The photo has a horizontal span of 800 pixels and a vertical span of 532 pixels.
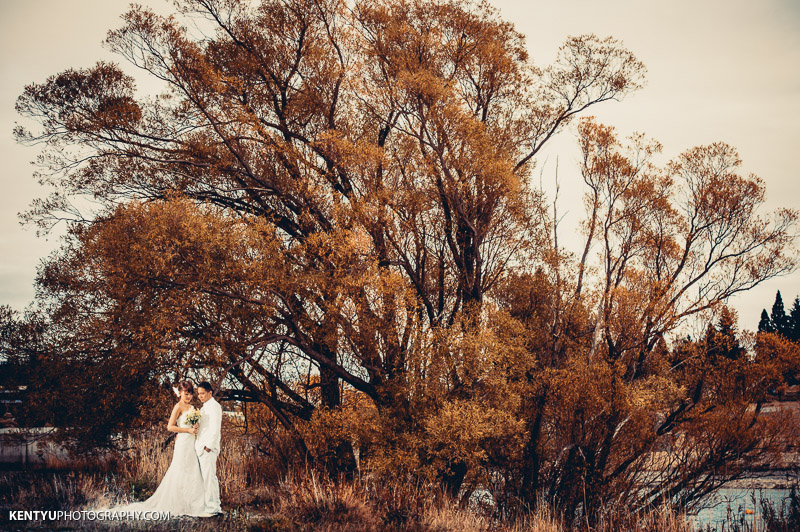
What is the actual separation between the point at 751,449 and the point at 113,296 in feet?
40.7

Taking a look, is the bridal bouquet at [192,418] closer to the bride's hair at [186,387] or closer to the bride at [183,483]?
the bride at [183,483]

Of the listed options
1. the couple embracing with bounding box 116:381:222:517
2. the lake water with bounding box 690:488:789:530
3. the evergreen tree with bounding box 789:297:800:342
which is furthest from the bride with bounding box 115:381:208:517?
the evergreen tree with bounding box 789:297:800:342

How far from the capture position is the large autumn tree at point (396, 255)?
12383 millimetres

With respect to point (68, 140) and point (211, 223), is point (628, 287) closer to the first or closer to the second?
point (211, 223)

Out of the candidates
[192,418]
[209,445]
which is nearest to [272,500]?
[209,445]

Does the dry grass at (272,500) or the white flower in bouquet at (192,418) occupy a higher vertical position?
the white flower in bouquet at (192,418)

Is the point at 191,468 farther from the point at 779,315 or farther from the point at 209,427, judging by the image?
the point at 779,315

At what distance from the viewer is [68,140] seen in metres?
15.1

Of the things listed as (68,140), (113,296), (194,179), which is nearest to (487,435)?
(113,296)

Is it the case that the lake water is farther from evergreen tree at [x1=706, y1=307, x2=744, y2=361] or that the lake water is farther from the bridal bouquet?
the bridal bouquet

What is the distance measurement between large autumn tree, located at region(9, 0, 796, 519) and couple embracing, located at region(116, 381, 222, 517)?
2386 millimetres

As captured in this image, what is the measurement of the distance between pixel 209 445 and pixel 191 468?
382 millimetres

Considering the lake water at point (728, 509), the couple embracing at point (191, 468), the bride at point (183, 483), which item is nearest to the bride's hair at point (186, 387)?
the couple embracing at point (191, 468)

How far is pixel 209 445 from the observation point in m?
9.38
